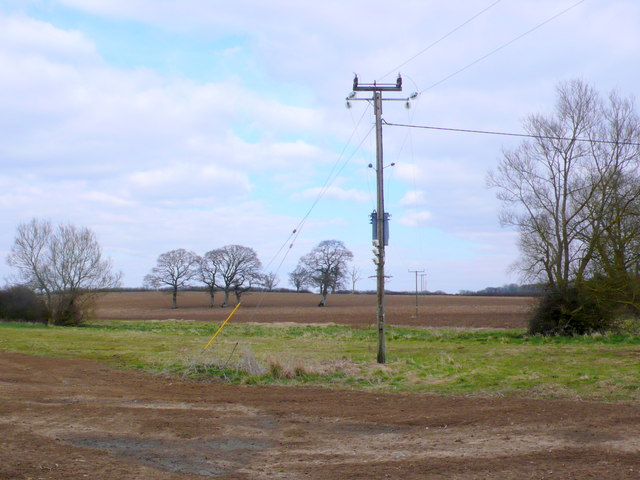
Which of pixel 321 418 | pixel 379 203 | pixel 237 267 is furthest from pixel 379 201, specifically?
pixel 237 267

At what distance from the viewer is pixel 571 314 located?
30.6m

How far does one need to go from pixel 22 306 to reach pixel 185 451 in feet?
176

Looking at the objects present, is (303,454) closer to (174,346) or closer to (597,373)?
(597,373)

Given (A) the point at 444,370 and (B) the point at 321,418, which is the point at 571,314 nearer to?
(A) the point at 444,370

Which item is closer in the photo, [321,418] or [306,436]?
[306,436]

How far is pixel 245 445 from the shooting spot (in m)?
8.52

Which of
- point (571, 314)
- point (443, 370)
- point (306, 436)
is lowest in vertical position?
point (306, 436)

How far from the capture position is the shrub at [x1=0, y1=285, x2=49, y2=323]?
55.0m

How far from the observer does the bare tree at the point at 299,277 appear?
99.2m

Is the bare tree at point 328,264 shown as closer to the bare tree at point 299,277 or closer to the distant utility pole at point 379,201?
the bare tree at point 299,277

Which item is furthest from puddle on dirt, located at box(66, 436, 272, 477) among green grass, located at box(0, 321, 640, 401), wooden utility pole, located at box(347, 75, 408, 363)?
wooden utility pole, located at box(347, 75, 408, 363)

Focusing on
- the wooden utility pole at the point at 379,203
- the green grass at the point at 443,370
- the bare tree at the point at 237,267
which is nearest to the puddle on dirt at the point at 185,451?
the green grass at the point at 443,370

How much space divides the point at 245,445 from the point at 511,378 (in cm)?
805

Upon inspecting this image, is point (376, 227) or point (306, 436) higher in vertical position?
point (376, 227)
